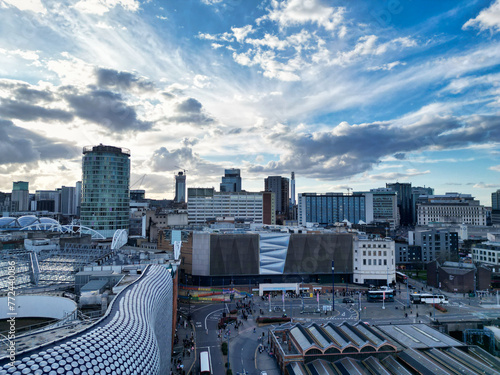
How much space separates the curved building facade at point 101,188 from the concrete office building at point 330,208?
89916 mm

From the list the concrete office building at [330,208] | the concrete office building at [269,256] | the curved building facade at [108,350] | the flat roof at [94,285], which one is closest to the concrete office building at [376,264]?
the concrete office building at [269,256]

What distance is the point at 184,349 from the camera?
37.8 metres

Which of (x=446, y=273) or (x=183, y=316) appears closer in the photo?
(x=183, y=316)

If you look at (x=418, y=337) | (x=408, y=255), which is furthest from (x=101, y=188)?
(x=418, y=337)

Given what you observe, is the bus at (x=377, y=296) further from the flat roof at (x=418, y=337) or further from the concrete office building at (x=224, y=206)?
the concrete office building at (x=224, y=206)

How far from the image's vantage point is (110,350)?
573 inches

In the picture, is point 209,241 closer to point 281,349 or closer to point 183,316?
point 183,316

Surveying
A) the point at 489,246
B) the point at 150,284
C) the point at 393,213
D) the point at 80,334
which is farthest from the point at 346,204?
the point at 80,334

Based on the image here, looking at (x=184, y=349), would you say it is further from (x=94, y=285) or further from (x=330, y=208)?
(x=330, y=208)

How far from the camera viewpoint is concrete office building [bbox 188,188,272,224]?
14112cm

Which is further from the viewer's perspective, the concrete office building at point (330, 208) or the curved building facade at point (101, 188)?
the concrete office building at point (330, 208)

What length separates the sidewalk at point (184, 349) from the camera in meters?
33.7

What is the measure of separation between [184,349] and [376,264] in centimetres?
4445

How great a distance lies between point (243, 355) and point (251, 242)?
107ft
